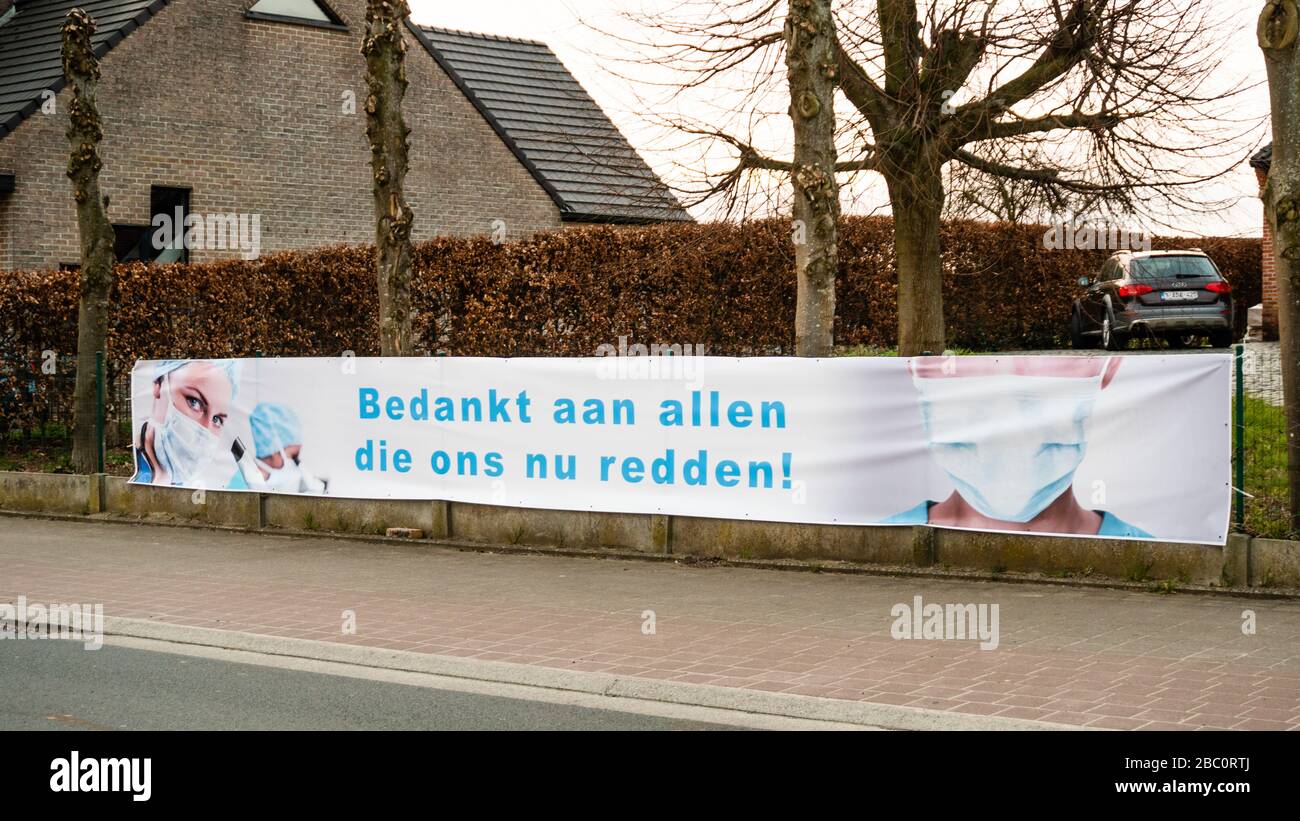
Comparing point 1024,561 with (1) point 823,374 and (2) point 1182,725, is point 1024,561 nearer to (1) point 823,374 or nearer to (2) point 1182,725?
(1) point 823,374

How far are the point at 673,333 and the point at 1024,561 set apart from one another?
8.89m

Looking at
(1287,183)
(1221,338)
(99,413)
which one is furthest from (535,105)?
(1287,183)

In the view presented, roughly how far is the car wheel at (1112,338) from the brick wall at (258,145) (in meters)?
11.0

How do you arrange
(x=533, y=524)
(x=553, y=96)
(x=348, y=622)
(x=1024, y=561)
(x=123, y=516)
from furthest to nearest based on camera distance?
(x=553, y=96) < (x=123, y=516) < (x=533, y=524) < (x=1024, y=561) < (x=348, y=622)

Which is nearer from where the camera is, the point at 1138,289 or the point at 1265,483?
the point at 1265,483

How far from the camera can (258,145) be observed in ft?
85.6

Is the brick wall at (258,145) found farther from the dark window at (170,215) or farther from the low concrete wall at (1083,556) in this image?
the low concrete wall at (1083,556)

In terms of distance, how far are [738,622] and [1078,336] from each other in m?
18.9

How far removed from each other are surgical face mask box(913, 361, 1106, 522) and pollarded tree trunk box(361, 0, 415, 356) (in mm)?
5931

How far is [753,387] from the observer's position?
39.1ft

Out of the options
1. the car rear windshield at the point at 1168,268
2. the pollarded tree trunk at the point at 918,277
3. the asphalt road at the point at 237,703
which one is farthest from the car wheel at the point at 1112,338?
the asphalt road at the point at 237,703

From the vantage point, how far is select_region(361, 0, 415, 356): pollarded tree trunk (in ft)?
47.8

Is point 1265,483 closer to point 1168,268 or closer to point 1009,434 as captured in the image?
point 1009,434
